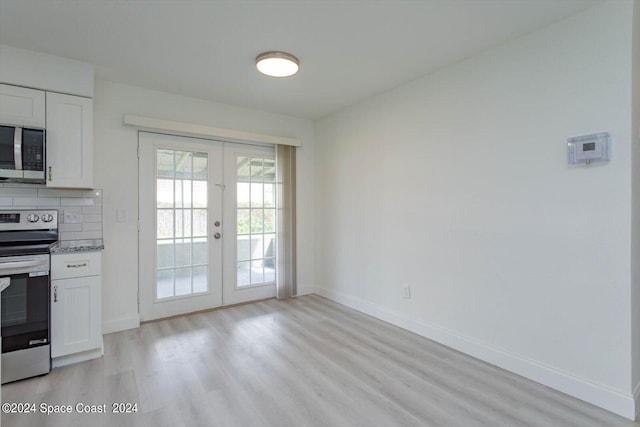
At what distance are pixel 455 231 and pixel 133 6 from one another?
2.97m

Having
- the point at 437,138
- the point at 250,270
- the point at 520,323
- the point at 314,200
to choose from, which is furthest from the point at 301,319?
the point at 437,138

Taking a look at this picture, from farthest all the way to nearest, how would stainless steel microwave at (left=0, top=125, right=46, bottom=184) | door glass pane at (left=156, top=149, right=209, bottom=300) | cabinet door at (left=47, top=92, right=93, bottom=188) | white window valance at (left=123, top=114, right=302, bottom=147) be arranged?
door glass pane at (left=156, top=149, right=209, bottom=300) → white window valance at (left=123, top=114, right=302, bottom=147) → cabinet door at (left=47, top=92, right=93, bottom=188) → stainless steel microwave at (left=0, top=125, right=46, bottom=184)

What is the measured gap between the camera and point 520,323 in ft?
7.94

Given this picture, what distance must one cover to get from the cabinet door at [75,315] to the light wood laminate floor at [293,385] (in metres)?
0.17

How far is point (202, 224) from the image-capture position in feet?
12.6

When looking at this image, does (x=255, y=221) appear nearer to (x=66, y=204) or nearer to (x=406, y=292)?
(x=66, y=204)

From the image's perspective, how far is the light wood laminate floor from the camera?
1.92 m

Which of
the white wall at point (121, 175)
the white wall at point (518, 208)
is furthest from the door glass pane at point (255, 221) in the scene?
the white wall at point (518, 208)

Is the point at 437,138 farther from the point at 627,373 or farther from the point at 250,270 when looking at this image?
the point at 250,270

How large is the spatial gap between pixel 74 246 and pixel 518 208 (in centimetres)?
375
